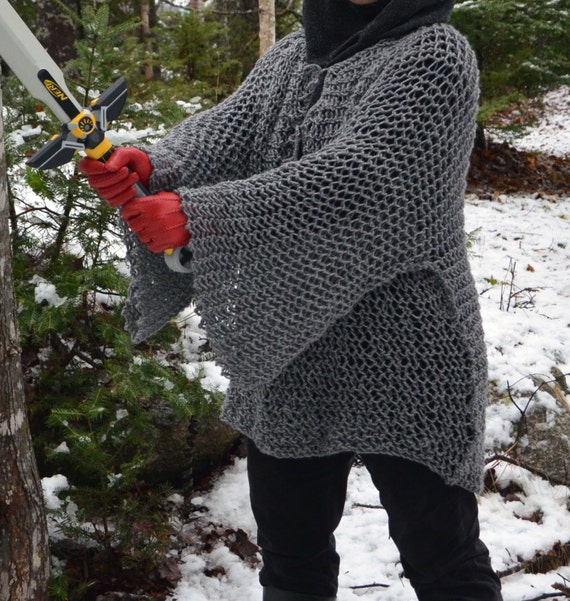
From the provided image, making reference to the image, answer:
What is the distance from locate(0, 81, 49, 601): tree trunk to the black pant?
0.62 metres

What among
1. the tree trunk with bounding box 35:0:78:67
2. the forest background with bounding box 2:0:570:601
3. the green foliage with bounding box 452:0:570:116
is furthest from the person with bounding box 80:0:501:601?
the tree trunk with bounding box 35:0:78:67

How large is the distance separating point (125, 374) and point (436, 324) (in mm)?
1160

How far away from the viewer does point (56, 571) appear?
7.06 feet

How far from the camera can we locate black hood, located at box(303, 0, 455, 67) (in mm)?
1460

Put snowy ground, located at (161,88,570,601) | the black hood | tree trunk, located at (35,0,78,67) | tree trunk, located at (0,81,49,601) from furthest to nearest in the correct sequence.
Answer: tree trunk, located at (35,0,78,67) → snowy ground, located at (161,88,570,601) → tree trunk, located at (0,81,49,601) → the black hood

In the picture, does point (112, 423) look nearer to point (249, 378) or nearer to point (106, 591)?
point (106, 591)

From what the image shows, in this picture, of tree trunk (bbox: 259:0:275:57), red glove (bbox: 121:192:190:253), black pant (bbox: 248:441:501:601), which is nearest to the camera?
red glove (bbox: 121:192:190:253)

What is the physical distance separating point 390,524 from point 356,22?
1249 mm

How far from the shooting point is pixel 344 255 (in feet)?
4.56

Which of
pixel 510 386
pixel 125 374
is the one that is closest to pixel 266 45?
pixel 510 386

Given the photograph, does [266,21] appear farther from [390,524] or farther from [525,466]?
[390,524]

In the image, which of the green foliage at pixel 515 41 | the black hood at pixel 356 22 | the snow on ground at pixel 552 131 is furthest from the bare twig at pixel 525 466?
the snow on ground at pixel 552 131

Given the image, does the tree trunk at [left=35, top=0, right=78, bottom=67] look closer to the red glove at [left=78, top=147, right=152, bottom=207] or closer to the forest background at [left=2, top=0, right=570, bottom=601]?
the forest background at [left=2, top=0, right=570, bottom=601]

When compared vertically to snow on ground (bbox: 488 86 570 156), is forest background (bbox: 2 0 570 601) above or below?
above
